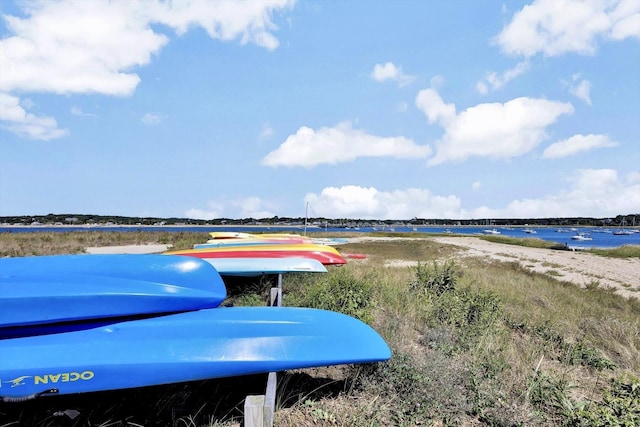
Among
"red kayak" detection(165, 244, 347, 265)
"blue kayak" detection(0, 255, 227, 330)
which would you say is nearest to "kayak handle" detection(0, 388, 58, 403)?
"blue kayak" detection(0, 255, 227, 330)

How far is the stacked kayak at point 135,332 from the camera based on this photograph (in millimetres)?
2203

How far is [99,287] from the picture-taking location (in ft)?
8.35

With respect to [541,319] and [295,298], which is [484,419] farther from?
[541,319]

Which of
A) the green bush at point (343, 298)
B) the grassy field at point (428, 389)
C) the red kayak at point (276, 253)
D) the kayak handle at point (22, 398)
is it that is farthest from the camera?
the red kayak at point (276, 253)

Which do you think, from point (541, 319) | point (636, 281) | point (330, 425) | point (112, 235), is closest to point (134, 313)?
point (330, 425)

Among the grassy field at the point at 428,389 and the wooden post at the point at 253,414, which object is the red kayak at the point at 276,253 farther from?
the wooden post at the point at 253,414

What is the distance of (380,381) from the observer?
270 centimetres

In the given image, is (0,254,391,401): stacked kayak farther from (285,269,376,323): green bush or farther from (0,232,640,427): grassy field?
(285,269,376,323): green bush

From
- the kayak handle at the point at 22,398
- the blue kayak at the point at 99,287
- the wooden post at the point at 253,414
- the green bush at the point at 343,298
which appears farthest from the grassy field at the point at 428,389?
the blue kayak at the point at 99,287

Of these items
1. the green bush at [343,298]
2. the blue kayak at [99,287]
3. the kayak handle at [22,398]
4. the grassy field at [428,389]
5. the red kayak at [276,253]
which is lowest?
the grassy field at [428,389]

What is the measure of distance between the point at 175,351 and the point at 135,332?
37 cm

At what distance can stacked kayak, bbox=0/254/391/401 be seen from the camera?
7.23ft

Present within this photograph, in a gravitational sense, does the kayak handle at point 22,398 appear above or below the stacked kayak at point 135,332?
below

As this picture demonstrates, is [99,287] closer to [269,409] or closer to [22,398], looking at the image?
[22,398]
